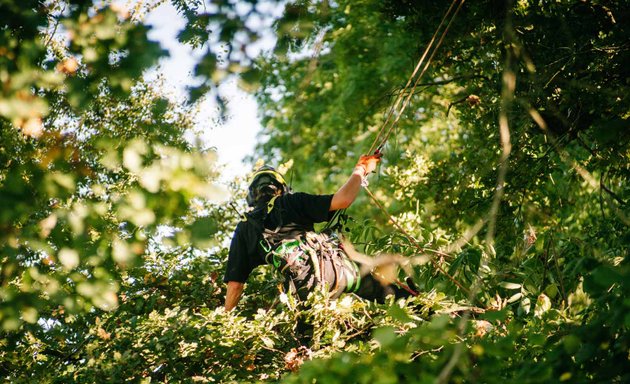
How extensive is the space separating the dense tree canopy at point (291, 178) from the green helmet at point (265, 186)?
6.5 inches

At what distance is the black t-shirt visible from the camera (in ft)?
14.3

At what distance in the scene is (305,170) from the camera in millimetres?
13789

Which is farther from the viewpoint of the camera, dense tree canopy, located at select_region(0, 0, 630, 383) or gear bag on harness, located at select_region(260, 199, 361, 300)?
gear bag on harness, located at select_region(260, 199, 361, 300)

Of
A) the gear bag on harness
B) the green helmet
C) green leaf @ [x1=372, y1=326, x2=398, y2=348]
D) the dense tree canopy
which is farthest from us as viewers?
the green helmet

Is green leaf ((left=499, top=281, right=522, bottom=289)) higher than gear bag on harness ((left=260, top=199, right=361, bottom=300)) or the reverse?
the reverse

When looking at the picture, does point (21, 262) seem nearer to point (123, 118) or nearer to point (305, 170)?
point (123, 118)

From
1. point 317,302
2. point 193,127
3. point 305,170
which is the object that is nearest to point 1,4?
point 317,302

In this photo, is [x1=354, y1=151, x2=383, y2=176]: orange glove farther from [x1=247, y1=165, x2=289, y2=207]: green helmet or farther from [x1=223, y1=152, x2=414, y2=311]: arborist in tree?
[x1=247, y1=165, x2=289, y2=207]: green helmet

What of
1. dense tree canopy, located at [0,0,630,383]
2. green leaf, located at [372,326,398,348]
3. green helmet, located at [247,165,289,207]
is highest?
green helmet, located at [247,165,289,207]

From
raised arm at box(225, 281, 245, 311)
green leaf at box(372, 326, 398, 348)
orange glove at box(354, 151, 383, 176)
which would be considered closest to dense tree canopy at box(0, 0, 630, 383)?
green leaf at box(372, 326, 398, 348)

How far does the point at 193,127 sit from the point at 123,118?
75cm

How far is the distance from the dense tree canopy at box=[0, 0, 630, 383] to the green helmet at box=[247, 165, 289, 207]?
166 mm

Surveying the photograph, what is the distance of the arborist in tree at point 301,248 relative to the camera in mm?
4164

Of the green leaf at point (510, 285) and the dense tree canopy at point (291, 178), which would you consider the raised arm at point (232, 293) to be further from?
the green leaf at point (510, 285)
